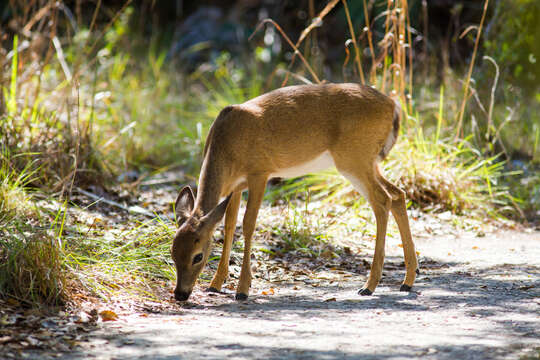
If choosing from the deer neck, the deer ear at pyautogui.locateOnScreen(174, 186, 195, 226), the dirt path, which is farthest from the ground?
the deer neck

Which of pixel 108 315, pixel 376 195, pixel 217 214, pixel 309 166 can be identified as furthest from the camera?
pixel 309 166

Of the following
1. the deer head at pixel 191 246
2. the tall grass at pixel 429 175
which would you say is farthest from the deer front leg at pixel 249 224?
the tall grass at pixel 429 175

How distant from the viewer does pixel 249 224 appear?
5.91 metres

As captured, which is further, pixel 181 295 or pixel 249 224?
pixel 249 224

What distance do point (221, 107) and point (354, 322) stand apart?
7.20 metres

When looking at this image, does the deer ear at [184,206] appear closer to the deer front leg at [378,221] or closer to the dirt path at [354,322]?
the dirt path at [354,322]

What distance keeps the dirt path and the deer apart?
0.35 metres

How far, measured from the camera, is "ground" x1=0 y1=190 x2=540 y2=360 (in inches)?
165

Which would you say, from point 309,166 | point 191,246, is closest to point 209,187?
point 191,246

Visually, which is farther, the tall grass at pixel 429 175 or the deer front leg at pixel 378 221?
the tall grass at pixel 429 175

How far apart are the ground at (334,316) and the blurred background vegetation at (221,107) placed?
858mm

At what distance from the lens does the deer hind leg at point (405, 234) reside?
5.97 metres

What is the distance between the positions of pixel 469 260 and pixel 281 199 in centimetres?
285

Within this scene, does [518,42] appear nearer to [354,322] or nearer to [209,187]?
[209,187]
